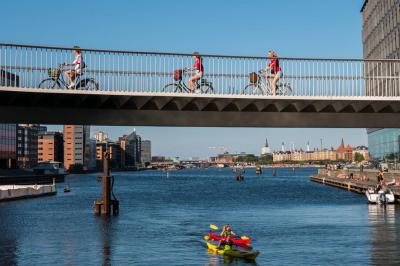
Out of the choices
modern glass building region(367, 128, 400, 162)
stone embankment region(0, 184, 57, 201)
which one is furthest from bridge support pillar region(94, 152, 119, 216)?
modern glass building region(367, 128, 400, 162)

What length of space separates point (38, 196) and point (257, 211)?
47594 millimetres

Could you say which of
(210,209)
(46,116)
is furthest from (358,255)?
(210,209)

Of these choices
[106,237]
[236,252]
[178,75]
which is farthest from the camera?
[106,237]

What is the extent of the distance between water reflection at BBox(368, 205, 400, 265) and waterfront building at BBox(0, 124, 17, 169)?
381 feet

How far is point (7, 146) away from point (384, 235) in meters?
140

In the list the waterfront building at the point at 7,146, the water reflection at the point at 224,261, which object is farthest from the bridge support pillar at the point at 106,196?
the waterfront building at the point at 7,146

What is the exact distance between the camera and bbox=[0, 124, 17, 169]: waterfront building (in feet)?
547

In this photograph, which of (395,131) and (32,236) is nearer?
(32,236)

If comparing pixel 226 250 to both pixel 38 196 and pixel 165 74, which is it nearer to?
pixel 165 74

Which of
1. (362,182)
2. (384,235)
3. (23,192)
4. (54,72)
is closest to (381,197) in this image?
(384,235)

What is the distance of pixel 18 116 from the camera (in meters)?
36.2

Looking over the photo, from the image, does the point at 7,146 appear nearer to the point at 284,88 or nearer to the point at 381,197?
the point at 381,197

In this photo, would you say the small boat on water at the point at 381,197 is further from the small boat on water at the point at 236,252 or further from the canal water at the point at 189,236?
the small boat on water at the point at 236,252

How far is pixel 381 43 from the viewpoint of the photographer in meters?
135
